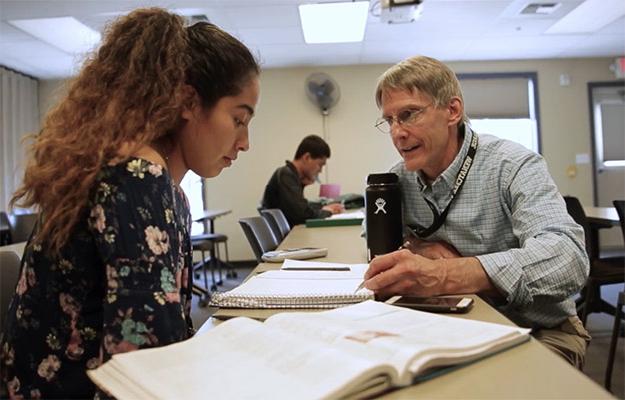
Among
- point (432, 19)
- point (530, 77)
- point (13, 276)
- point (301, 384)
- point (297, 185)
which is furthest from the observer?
point (530, 77)

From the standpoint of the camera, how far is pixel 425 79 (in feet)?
4.43

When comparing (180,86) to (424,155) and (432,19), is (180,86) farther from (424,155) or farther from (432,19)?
(432,19)

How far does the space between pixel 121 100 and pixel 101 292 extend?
0.31m

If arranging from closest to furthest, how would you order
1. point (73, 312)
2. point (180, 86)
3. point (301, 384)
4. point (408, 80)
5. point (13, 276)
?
point (301, 384) → point (73, 312) → point (180, 86) → point (13, 276) → point (408, 80)

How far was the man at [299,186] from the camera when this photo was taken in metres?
3.70

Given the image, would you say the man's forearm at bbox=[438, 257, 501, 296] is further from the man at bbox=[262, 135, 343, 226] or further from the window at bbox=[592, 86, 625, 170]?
the window at bbox=[592, 86, 625, 170]

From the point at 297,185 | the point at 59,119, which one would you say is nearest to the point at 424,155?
the point at 59,119

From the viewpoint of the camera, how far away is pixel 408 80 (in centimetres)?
136

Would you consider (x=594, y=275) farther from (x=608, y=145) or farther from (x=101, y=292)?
(x=608, y=145)

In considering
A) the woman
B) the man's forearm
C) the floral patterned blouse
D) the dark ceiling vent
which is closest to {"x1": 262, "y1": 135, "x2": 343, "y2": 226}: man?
the dark ceiling vent

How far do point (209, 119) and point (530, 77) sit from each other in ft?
21.9

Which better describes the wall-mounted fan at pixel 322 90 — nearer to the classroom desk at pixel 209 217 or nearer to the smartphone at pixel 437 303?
the classroom desk at pixel 209 217

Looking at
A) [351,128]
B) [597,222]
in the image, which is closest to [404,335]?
[597,222]

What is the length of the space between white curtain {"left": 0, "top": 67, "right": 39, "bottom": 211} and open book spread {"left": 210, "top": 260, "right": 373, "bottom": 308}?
546 cm
